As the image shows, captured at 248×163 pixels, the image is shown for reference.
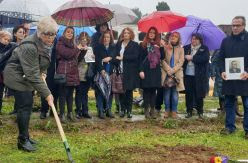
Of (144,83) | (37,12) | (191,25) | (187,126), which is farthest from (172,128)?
(37,12)

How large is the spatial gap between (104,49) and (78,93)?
41.9 inches

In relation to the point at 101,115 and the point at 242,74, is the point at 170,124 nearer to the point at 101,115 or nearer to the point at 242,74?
the point at 101,115

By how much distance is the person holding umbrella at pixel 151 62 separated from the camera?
9438 mm

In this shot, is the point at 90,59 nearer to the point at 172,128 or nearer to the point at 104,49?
the point at 104,49

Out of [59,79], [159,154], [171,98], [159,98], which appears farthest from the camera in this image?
[159,98]

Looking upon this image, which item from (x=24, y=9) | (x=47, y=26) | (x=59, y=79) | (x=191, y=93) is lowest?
(x=191, y=93)

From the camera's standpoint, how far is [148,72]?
9.48m

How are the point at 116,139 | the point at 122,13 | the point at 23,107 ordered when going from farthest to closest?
the point at 122,13 → the point at 116,139 → the point at 23,107

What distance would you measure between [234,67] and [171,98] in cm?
231

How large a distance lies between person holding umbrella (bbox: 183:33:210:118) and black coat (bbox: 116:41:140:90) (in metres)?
1.16

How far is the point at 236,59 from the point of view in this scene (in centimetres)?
780

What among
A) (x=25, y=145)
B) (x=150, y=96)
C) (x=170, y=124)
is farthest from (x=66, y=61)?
(x=25, y=145)

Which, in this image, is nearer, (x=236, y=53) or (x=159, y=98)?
(x=236, y=53)

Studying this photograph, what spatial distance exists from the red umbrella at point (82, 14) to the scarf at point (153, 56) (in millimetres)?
1189
